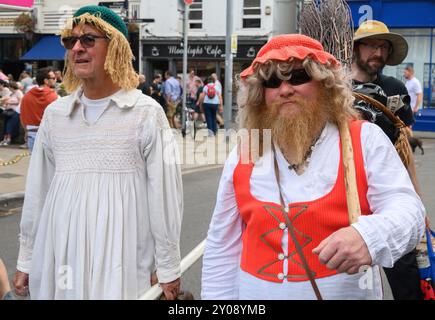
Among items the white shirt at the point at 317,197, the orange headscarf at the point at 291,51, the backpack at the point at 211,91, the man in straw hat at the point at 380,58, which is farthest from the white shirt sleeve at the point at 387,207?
the backpack at the point at 211,91

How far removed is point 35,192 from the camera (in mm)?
2801

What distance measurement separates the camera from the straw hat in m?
3.59

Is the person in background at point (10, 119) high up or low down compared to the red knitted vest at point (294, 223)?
down

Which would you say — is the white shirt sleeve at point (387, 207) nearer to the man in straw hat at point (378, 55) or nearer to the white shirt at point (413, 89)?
the man in straw hat at point (378, 55)

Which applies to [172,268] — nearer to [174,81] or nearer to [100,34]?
[100,34]

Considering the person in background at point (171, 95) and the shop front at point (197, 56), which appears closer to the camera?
the person in background at point (171, 95)

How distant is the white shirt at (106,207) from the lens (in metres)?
2.56

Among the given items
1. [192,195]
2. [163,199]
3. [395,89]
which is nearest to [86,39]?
[163,199]

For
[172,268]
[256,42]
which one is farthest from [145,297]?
[256,42]

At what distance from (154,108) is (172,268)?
0.75m

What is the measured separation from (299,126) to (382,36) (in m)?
1.85

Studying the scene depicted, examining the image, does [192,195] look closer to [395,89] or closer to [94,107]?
[395,89]
